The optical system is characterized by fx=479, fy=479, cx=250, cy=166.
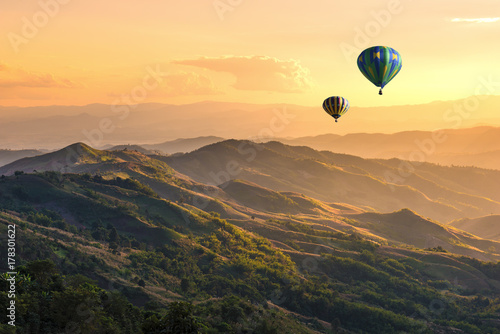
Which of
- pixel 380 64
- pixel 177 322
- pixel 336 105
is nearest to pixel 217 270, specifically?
pixel 336 105

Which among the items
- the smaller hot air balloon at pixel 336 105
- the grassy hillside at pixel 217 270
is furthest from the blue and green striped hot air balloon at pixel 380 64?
the grassy hillside at pixel 217 270

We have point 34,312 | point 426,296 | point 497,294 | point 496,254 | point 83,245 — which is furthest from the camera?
point 496,254

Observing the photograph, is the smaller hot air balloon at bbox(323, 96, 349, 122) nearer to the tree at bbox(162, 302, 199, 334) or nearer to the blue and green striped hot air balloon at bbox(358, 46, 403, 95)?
the blue and green striped hot air balloon at bbox(358, 46, 403, 95)


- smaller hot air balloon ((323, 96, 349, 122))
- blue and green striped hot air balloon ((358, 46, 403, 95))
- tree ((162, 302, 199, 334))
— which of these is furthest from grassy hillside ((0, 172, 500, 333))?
blue and green striped hot air balloon ((358, 46, 403, 95))

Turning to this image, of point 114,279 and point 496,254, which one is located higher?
point 496,254

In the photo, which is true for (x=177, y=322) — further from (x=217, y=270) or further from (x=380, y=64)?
(x=380, y=64)

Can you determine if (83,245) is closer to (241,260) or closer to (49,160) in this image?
(241,260)

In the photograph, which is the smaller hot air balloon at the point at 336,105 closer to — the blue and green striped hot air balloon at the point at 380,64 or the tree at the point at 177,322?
the blue and green striped hot air balloon at the point at 380,64

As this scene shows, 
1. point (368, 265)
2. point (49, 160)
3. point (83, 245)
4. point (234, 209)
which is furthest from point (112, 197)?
point (49, 160)

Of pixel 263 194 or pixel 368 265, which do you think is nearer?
pixel 368 265
